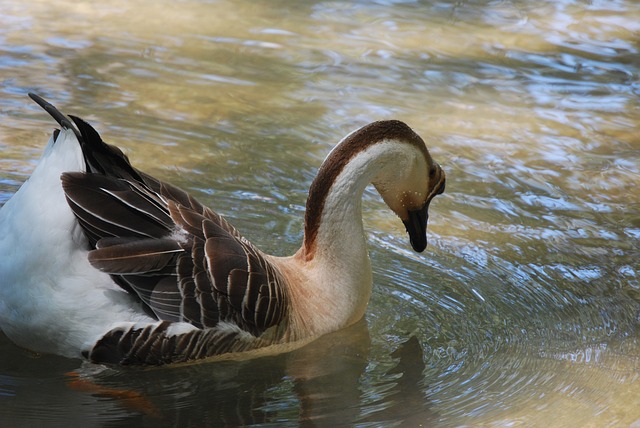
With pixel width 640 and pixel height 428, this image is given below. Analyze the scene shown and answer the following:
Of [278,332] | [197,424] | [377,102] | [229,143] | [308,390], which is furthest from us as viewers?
[377,102]

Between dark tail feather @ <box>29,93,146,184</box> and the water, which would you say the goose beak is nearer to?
the water

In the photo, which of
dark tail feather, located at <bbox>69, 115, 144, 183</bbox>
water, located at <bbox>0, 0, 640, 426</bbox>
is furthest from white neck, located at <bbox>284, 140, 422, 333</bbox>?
dark tail feather, located at <bbox>69, 115, 144, 183</bbox>

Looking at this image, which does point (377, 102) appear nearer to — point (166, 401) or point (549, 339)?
point (549, 339)

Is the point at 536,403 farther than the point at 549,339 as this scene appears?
No

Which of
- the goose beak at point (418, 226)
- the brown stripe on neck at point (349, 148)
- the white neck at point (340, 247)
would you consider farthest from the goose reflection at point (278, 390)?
the brown stripe on neck at point (349, 148)

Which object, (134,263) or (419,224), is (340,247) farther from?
(134,263)

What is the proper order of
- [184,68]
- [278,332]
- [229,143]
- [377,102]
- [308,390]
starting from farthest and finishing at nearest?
[184,68] → [377,102] → [229,143] → [278,332] → [308,390]

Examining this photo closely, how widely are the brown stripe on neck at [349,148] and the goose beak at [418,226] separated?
18.0 inches

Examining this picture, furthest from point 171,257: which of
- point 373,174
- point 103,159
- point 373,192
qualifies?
point 373,192

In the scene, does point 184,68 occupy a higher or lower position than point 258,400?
higher

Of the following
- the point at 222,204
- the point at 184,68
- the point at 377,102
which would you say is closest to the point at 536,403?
the point at 222,204

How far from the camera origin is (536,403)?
4.52 metres

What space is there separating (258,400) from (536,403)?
128 cm

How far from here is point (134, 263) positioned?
14.8 feet
